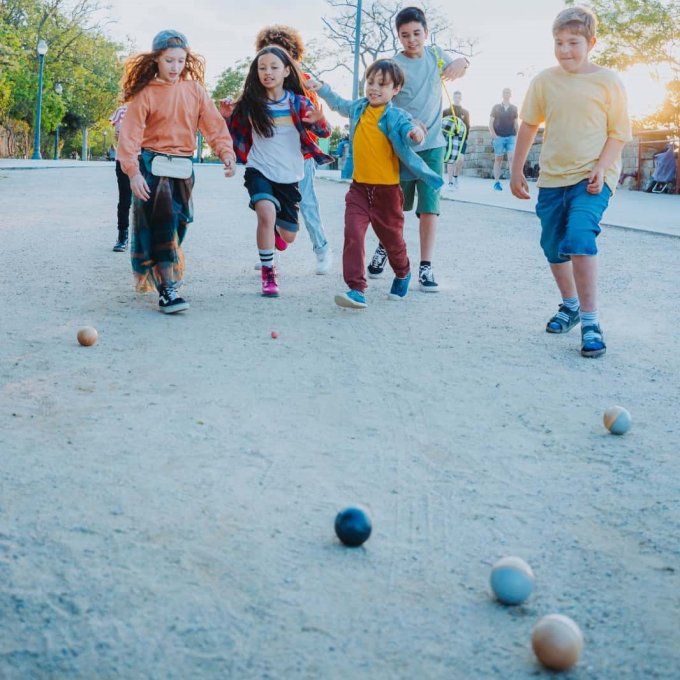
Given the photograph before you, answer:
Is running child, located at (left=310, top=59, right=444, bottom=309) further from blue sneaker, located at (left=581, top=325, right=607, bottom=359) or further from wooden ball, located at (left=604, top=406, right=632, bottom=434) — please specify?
wooden ball, located at (left=604, top=406, right=632, bottom=434)

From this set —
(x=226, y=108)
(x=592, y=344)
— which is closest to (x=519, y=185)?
(x=592, y=344)

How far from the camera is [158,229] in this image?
6.02m

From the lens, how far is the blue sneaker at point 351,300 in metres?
6.06

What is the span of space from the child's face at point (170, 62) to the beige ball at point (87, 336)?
1885 millimetres

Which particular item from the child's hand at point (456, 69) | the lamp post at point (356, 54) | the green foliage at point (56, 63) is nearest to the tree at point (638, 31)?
the lamp post at point (356, 54)

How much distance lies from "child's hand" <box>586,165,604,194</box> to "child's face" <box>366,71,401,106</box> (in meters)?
1.64

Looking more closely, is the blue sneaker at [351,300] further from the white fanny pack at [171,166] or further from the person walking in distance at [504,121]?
the person walking in distance at [504,121]

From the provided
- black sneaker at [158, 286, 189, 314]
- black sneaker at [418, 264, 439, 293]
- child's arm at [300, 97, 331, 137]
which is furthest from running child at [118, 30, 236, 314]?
black sneaker at [418, 264, 439, 293]

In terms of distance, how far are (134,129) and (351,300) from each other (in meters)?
1.77

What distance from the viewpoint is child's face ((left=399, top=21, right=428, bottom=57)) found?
21.6 feet

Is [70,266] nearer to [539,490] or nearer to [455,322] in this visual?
[455,322]

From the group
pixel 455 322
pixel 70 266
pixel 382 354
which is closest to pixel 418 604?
pixel 382 354

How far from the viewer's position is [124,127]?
584 centimetres

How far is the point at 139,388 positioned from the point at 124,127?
234 centimetres
